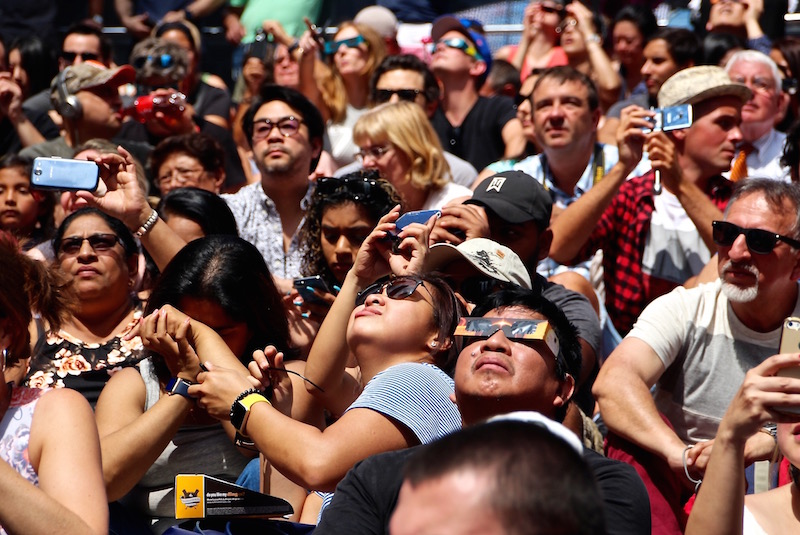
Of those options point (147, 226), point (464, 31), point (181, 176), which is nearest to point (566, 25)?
point (464, 31)

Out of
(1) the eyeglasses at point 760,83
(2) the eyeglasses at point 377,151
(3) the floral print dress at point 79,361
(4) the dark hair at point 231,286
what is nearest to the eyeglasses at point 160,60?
(2) the eyeglasses at point 377,151

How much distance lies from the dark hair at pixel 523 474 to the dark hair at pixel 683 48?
584 centimetres

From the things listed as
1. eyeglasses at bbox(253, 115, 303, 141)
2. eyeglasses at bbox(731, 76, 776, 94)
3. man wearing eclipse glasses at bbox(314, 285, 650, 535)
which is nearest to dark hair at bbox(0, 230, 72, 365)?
man wearing eclipse glasses at bbox(314, 285, 650, 535)

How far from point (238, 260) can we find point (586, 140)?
249 cm

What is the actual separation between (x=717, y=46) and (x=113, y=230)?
4519 mm

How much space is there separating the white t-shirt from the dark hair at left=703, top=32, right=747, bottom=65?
12.0 ft

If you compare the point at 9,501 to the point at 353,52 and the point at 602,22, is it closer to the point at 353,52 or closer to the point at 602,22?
the point at 353,52

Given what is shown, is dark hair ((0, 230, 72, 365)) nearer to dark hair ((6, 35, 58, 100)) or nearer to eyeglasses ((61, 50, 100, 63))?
eyeglasses ((61, 50, 100, 63))

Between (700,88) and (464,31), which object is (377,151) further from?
(464,31)

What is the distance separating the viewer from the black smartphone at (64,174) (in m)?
4.37

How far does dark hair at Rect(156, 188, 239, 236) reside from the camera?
5.05 metres

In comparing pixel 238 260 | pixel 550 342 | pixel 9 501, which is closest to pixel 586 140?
pixel 238 260

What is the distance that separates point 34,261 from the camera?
3512mm

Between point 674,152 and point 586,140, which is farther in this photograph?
point 586,140
